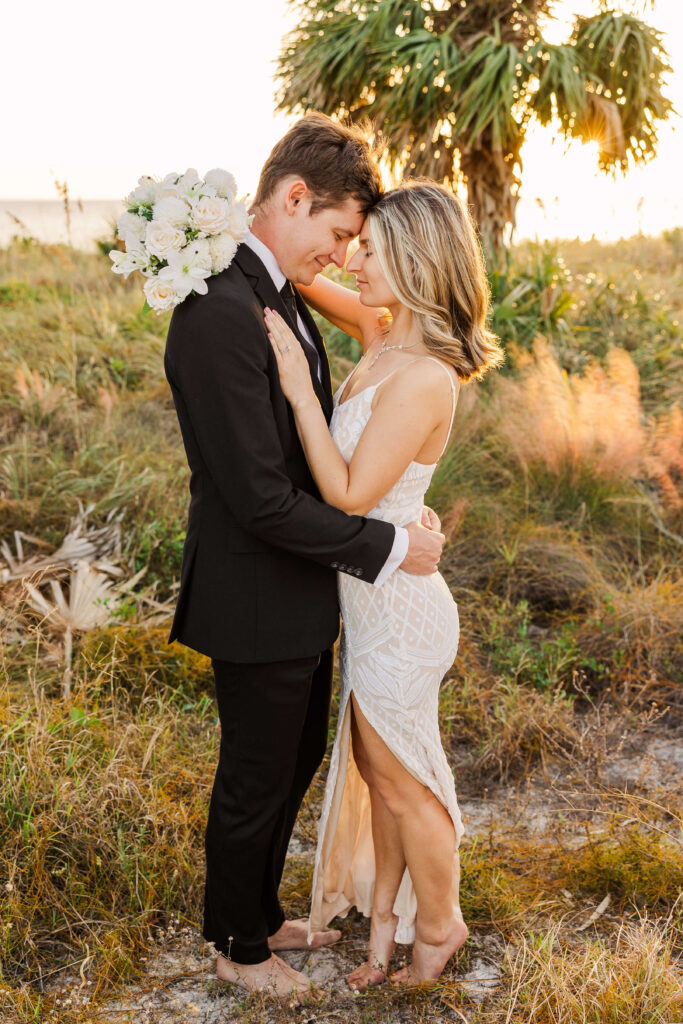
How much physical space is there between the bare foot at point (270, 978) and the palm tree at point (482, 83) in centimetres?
701

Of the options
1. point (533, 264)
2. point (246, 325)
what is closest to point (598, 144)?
point (533, 264)

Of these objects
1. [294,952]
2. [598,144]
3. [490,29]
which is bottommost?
[294,952]

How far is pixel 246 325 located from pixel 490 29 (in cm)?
778

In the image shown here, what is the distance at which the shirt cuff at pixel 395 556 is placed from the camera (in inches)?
92.5

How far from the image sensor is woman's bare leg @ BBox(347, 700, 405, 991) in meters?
2.78

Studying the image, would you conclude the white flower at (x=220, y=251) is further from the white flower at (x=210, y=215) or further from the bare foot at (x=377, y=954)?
the bare foot at (x=377, y=954)

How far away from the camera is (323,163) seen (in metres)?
2.35

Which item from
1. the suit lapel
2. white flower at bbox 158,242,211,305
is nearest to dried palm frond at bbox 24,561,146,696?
the suit lapel

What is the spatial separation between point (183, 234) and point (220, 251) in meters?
0.10

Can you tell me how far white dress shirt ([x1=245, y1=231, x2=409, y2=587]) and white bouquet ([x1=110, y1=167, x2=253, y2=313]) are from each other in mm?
138

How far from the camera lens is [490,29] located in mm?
8414

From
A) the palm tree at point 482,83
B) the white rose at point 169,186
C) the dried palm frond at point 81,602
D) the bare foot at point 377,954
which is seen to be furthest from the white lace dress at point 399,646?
the palm tree at point 482,83

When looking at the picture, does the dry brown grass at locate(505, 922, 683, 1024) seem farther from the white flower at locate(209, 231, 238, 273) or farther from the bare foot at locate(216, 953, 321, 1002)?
the white flower at locate(209, 231, 238, 273)

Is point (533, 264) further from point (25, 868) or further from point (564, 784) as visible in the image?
point (25, 868)
